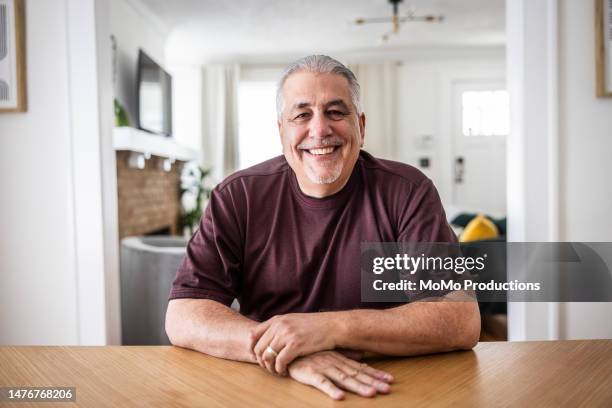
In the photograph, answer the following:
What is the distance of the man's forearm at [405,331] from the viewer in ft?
3.20

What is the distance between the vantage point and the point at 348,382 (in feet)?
2.68

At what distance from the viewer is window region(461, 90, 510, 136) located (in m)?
6.50

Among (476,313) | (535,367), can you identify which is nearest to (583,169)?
(476,313)

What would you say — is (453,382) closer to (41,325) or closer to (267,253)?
(267,253)

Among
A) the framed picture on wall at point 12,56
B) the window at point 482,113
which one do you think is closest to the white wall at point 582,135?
the framed picture on wall at point 12,56

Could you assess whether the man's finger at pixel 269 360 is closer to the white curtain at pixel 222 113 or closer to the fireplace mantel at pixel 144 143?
the fireplace mantel at pixel 144 143

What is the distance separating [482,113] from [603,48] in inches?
195

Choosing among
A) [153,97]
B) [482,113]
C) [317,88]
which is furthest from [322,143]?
[482,113]

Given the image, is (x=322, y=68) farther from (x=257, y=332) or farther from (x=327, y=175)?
(x=257, y=332)

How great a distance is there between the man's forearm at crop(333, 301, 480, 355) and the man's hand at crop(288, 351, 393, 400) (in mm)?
69

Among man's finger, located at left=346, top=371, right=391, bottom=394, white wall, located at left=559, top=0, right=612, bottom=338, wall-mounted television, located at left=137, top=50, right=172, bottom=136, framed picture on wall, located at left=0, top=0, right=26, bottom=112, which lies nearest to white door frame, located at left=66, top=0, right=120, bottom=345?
framed picture on wall, located at left=0, top=0, right=26, bottom=112

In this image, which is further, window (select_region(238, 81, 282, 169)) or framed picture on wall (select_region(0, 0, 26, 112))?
window (select_region(238, 81, 282, 169))

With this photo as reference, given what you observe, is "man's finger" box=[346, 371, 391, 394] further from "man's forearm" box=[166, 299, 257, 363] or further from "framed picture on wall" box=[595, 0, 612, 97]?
"framed picture on wall" box=[595, 0, 612, 97]

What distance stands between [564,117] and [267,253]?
1429 millimetres
